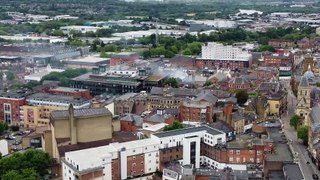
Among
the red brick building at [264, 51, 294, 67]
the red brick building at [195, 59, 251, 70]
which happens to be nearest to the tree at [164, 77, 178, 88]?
the red brick building at [195, 59, 251, 70]

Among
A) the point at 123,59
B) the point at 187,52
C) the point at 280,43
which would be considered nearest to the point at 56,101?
the point at 123,59

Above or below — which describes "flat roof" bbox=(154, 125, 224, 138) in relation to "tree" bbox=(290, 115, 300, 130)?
above

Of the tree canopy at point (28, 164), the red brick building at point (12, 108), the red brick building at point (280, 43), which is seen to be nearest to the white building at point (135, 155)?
the tree canopy at point (28, 164)

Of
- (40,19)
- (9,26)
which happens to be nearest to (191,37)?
(9,26)

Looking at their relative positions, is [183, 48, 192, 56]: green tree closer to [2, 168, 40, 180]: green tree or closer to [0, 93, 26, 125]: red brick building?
[0, 93, 26, 125]: red brick building

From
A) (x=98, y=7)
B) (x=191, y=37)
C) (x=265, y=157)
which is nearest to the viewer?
(x=265, y=157)

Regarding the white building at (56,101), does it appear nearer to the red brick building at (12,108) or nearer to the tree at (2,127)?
the red brick building at (12,108)

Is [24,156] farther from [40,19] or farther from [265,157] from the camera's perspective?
[40,19]
